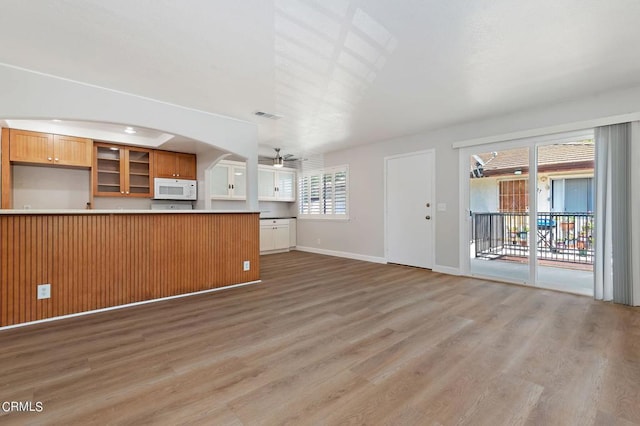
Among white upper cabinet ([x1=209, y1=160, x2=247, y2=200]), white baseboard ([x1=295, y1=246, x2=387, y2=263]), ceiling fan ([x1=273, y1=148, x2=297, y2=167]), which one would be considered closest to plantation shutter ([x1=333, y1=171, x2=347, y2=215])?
white baseboard ([x1=295, y1=246, x2=387, y2=263])

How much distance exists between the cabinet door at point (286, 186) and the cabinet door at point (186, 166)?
6.92ft

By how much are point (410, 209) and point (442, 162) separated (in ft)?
3.33

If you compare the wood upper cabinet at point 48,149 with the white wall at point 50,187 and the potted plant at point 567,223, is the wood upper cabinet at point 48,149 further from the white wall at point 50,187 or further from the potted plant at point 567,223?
the potted plant at point 567,223

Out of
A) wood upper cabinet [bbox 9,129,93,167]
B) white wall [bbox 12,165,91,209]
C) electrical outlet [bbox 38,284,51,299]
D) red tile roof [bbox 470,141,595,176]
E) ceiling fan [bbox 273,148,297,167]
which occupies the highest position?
ceiling fan [bbox 273,148,297,167]

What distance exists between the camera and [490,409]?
1.55 metres

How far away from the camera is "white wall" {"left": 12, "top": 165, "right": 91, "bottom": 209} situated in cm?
448

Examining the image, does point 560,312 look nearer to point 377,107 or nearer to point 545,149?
point 545,149

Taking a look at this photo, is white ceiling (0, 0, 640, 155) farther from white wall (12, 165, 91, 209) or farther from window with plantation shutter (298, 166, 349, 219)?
window with plantation shutter (298, 166, 349, 219)

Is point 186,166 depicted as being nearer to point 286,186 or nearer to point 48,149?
point 48,149

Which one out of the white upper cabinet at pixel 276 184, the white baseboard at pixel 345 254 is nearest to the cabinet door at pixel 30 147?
the white upper cabinet at pixel 276 184

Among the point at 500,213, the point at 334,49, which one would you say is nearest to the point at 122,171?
the point at 334,49

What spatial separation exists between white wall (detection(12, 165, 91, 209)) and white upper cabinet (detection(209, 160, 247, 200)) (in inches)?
84.6

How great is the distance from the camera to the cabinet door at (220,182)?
626cm

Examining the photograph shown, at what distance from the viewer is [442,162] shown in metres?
4.92
